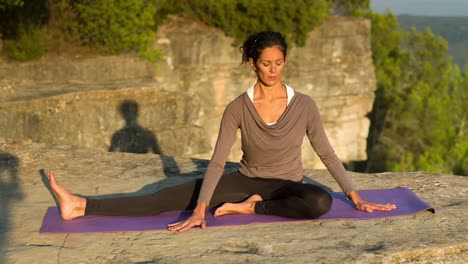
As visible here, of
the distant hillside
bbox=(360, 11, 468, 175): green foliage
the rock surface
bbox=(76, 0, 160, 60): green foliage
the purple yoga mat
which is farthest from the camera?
the distant hillside

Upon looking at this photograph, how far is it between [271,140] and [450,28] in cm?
7352

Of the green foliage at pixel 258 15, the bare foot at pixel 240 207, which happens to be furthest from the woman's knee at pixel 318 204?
the green foliage at pixel 258 15

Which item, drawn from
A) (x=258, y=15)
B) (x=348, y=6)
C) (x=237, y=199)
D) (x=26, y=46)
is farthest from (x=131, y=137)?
(x=348, y=6)

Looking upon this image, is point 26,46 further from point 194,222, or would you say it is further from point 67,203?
point 194,222

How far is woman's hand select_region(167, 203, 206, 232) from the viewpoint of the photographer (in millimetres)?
4129

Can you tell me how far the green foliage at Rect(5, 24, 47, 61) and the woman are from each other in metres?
8.19

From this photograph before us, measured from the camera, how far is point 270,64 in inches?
165

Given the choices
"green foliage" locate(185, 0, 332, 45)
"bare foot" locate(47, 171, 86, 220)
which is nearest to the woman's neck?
"bare foot" locate(47, 171, 86, 220)

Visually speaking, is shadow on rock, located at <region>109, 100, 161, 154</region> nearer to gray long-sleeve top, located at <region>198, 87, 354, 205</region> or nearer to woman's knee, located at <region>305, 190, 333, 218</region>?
gray long-sleeve top, located at <region>198, 87, 354, 205</region>

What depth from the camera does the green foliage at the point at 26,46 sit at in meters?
12.0

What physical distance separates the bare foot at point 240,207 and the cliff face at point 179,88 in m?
5.81

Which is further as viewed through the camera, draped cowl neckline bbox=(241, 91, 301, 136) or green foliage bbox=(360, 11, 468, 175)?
green foliage bbox=(360, 11, 468, 175)

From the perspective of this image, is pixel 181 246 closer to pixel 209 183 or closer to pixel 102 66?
pixel 209 183

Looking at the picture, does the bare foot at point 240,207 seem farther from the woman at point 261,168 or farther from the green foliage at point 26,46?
the green foliage at point 26,46
